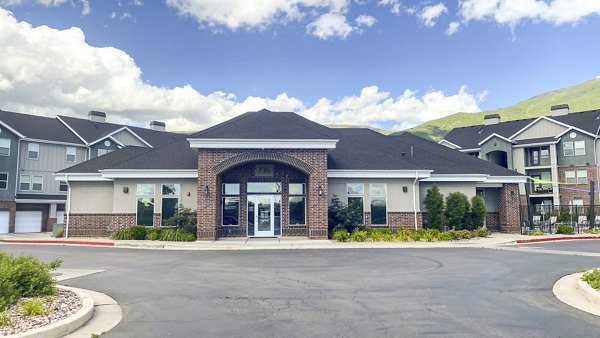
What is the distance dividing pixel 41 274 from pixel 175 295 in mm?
2574

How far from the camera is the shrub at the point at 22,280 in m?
6.77

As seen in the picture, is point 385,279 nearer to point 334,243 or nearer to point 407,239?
point 334,243

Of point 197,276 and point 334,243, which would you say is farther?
point 334,243

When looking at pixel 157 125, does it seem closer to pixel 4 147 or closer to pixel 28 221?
pixel 4 147

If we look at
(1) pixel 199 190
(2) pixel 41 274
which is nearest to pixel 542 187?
(1) pixel 199 190

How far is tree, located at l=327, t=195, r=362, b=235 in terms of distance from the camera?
70.4 ft

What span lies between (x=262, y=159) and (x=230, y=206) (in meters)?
3.50

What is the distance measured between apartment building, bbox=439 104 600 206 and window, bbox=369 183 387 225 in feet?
84.5

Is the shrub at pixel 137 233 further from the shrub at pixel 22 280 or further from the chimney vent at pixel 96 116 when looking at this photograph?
the chimney vent at pixel 96 116

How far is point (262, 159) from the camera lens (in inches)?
816

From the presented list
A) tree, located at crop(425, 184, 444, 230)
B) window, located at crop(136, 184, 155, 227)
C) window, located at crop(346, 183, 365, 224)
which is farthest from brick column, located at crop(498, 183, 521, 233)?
window, located at crop(136, 184, 155, 227)

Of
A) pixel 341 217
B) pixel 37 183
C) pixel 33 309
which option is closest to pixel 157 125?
pixel 37 183

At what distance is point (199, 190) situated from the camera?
20.4 meters

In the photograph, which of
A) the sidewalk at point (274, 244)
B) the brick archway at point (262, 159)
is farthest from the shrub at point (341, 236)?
the brick archway at point (262, 159)
